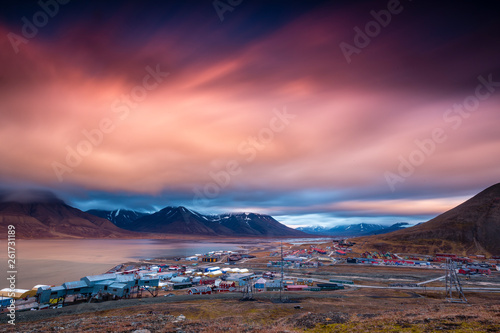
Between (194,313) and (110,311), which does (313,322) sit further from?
(110,311)

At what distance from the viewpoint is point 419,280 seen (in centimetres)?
7506

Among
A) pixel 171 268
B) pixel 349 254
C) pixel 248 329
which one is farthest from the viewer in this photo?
pixel 349 254

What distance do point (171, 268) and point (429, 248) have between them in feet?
444

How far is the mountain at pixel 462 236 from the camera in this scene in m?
144

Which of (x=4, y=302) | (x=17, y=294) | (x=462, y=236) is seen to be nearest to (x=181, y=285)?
(x=17, y=294)

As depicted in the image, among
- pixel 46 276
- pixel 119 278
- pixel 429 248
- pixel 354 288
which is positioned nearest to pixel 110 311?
pixel 119 278

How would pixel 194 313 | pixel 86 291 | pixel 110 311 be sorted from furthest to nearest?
1. pixel 86 291
2. pixel 110 311
3. pixel 194 313

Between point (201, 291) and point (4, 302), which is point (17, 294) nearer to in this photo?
point (4, 302)

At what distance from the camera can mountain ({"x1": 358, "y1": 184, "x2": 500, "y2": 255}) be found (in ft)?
474

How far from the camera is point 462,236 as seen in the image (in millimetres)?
155500

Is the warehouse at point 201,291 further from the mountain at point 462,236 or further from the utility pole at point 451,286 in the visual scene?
the mountain at point 462,236

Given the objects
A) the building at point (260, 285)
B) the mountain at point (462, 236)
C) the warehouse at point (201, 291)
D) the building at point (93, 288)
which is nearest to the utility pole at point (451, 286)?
the building at point (260, 285)

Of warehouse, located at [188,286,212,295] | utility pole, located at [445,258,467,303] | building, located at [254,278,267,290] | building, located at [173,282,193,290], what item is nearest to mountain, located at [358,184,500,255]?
A: utility pole, located at [445,258,467,303]

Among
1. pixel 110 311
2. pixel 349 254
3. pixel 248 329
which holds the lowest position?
pixel 349 254
